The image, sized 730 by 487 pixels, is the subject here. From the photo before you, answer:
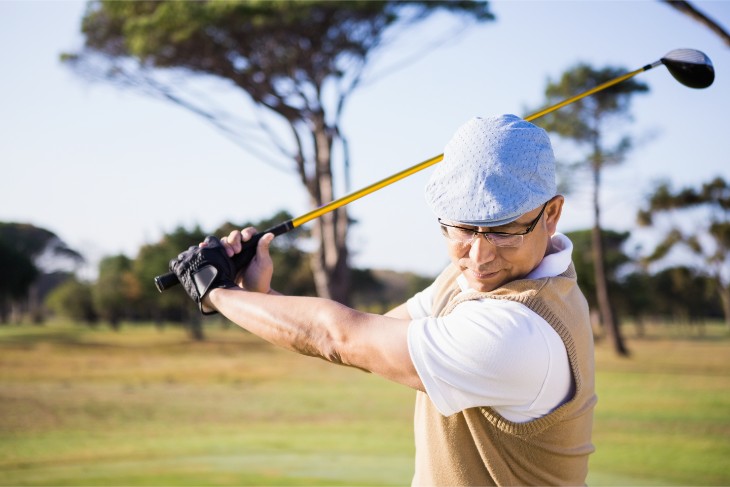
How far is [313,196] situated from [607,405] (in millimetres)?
10955

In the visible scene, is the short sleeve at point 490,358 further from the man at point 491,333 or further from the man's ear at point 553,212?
the man's ear at point 553,212

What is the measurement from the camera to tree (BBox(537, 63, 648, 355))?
2305cm

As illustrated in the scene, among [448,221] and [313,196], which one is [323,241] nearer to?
[313,196]

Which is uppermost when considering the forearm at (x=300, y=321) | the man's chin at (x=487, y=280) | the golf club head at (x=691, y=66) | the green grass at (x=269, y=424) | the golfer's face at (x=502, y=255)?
the golf club head at (x=691, y=66)

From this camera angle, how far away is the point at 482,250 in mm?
1514

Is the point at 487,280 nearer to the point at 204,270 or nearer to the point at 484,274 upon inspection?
the point at 484,274

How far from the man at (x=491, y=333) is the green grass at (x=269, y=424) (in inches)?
154

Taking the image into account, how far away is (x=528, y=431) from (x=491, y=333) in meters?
0.22

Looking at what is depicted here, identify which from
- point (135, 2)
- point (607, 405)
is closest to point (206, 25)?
point (135, 2)

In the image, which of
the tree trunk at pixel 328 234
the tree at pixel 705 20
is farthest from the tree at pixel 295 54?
the tree at pixel 705 20

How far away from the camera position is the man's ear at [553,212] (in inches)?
62.5

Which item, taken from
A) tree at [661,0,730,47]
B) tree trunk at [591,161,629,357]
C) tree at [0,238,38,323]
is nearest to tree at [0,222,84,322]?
tree at [0,238,38,323]

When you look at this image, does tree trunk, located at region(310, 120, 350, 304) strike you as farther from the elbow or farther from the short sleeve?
the short sleeve

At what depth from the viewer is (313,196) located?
818 inches
